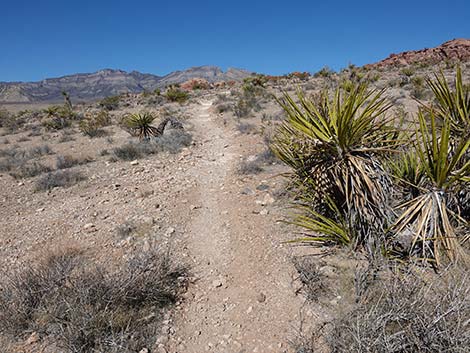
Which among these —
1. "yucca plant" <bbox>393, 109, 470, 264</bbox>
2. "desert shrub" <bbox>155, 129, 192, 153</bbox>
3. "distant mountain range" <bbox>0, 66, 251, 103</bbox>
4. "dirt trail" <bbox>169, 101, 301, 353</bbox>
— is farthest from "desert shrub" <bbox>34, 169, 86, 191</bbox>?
"distant mountain range" <bbox>0, 66, 251, 103</bbox>

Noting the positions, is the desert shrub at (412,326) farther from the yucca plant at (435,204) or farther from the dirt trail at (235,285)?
the yucca plant at (435,204)

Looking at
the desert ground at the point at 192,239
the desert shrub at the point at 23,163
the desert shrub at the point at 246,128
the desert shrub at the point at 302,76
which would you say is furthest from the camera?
the desert shrub at the point at 302,76

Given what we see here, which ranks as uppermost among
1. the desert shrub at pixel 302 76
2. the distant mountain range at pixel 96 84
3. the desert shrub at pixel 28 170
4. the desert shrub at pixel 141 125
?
the distant mountain range at pixel 96 84

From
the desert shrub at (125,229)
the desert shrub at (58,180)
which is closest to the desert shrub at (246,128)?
the desert shrub at (58,180)

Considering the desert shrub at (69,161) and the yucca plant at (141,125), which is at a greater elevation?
the yucca plant at (141,125)

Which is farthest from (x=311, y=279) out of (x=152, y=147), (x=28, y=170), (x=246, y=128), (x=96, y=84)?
(x=96, y=84)

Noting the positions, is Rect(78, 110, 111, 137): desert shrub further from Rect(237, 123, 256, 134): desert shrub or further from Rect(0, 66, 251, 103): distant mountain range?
Rect(0, 66, 251, 103): distant mountain range

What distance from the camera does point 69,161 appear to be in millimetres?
8180

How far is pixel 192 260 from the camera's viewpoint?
3.77 m

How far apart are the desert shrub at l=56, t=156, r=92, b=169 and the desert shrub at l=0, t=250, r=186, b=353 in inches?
221

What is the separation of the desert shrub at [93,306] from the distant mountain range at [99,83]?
139 m

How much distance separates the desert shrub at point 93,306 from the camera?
2.37m

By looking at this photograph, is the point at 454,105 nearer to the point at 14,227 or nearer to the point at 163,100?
the point at 14,227

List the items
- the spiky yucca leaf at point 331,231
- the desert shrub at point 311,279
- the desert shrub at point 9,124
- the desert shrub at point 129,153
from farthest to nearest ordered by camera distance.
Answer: the desert shrub at point 9,124 < the desert shrub at point 129,153 < the spiky yucca leaf at point 331,231 < the desert shrub at point 311,279
